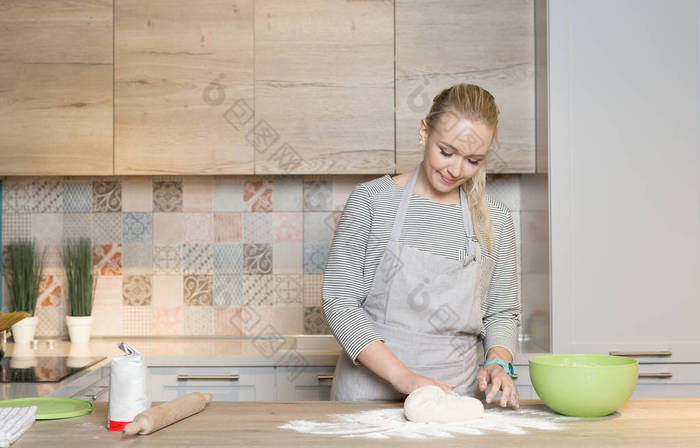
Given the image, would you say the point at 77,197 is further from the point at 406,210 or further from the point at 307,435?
the point at 307,435

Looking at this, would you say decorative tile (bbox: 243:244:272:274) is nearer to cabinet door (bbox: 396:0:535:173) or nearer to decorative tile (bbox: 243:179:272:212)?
decorative tile (bbox: 243:179:272:212)

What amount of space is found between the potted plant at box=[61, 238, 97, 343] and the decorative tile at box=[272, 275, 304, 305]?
0.73m

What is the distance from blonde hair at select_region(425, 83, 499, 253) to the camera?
1499 millimetres

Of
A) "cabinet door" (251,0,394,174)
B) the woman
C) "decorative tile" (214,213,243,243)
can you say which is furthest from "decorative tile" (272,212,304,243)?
the woman

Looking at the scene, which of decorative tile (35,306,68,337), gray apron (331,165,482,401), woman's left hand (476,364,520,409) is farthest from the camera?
decorative tile (35,306,68,337)

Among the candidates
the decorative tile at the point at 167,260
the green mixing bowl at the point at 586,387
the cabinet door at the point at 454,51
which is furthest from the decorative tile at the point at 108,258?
the green mixing bowl at the point at 586,387

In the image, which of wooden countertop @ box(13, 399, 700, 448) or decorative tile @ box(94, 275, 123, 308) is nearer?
wooden countertop @ box(13, 399, 700, 448)

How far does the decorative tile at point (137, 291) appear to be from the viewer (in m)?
2.88

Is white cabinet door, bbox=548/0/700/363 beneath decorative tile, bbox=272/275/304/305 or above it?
above

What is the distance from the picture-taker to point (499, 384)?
1.37 metres

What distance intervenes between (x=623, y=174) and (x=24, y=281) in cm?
230

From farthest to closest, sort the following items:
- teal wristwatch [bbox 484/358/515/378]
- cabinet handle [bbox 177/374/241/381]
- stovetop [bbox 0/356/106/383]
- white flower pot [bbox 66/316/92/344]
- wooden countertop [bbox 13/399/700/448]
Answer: white flower pot [bbox 66/316/92/344], cabinet handle [bbox 177/374/241/381], stovetop [bbox 0/356/106/383], teal wristwatch [bbox 484/358/515/378], wooden countertop [bbox 13/399/700/448]

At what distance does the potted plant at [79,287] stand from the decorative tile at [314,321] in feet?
2.79

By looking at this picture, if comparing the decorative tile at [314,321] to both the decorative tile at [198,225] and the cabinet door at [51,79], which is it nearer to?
the decorative tile at [198,225]
